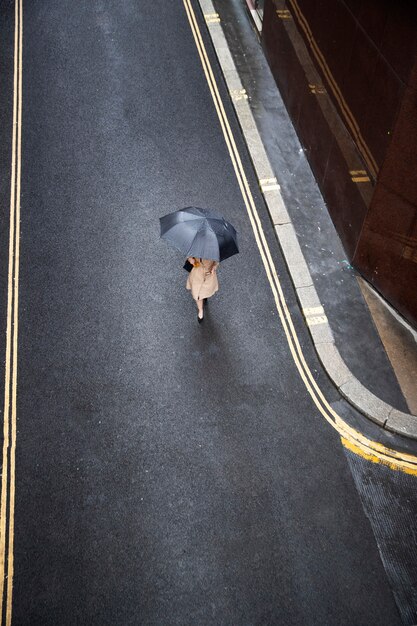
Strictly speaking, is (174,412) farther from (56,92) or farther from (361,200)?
(56,92)

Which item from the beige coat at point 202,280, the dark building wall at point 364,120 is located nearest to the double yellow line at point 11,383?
the beige coat at point 202,280

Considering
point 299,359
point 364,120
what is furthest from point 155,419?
point 364,120

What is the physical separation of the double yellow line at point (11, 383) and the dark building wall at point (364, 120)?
18.5 feet

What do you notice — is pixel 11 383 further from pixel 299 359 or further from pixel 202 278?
pixel 299 359

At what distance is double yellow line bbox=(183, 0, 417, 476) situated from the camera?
8.75 m

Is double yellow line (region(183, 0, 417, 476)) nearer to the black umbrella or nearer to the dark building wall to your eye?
the dark building wall

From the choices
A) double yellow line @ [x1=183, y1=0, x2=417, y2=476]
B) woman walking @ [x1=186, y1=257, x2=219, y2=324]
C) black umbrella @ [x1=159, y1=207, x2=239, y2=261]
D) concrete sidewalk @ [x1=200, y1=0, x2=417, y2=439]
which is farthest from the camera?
concrete sidewalk @ [x1=200, y1=0, x2=417, y2=439]

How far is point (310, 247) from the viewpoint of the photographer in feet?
35.8

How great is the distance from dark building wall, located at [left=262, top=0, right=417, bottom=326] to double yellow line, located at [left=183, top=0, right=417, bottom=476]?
1.41 meters

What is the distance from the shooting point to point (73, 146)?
12.0m

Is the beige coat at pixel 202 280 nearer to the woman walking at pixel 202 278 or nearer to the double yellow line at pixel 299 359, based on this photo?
the woman walking at pixel 202 278

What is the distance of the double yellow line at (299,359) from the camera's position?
8.75 metres

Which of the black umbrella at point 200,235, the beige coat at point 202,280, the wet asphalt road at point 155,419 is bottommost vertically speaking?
the wet asphalt road at point 155,419

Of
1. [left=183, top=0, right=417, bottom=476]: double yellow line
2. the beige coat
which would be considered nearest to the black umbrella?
the beige coat
